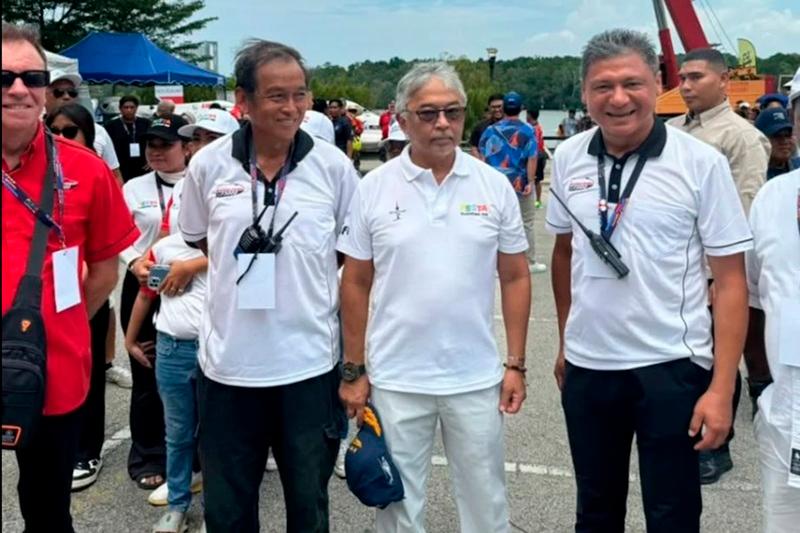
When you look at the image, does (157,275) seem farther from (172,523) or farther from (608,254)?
(608,254)

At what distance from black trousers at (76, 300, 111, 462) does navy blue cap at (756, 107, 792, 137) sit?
4.43m

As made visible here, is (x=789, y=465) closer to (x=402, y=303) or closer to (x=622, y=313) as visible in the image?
(x=622, y=313)

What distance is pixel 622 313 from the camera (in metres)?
2.34

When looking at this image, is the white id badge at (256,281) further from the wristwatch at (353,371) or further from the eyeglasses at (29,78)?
the eyeglasses at (29,78)

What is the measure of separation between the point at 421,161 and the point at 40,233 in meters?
1.21

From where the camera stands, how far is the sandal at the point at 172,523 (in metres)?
3.27

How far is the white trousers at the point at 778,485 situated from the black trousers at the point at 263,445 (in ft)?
4.46

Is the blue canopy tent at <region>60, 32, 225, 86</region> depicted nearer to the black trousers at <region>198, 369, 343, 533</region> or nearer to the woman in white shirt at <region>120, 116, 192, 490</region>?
the woman in white shirt at <region>120, 116, 192, 490</region>

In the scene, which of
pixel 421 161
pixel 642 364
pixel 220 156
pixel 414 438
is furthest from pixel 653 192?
pixel 220 156

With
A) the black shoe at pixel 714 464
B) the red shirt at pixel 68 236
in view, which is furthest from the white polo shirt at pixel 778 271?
the red shirt at pixel 68 236

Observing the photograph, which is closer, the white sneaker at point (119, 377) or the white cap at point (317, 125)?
the white cap at point (317, 125)

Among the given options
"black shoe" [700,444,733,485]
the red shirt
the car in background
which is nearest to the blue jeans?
the red shirt

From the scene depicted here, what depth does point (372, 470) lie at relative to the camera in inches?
95.6

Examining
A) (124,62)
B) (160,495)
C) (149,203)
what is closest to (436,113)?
(149,203)
